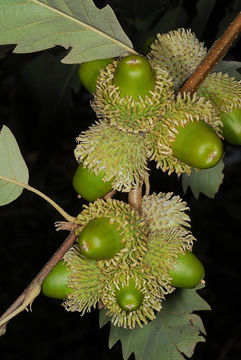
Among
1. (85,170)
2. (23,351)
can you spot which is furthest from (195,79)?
(23,351)

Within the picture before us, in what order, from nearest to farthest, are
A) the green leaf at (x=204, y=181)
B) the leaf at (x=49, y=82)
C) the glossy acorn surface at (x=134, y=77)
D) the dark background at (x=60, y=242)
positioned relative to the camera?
1. the glossy acorn surface at (x=134, y=77)
2. the green leaf at (x=204, y=181)
3. the leaf at (x=49, y=82)
4. the dark background at (x=60, y=242)

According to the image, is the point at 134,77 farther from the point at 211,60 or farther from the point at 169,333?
the point at 169,333

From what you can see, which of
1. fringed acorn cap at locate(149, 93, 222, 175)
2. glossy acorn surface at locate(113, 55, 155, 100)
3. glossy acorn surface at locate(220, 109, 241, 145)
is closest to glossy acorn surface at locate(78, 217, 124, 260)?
fringed acorn cap at locate(149, 93, 222, 175)

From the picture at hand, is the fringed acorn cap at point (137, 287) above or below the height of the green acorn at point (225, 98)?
below

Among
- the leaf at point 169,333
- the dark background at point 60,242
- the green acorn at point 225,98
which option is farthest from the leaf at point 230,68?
the dark background at point 60,242

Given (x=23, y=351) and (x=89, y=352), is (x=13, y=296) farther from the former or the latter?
(x=89, y=352)

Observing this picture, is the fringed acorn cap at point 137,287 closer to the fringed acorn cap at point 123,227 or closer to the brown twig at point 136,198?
the fringed acorn cap at point 123,227

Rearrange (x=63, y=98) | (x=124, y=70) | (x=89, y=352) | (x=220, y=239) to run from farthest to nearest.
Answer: (x=89, y=352), (x=220, y=239), (x=63, y=98), (x=124, y=70)
